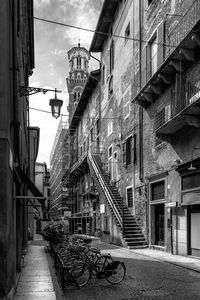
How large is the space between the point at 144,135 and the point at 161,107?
3.01m

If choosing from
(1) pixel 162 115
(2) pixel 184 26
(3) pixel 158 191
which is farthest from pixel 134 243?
(2) pixel 184 26

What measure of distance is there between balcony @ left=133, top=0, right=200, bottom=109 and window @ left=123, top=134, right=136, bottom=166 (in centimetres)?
312

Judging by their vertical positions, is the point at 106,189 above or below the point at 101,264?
above

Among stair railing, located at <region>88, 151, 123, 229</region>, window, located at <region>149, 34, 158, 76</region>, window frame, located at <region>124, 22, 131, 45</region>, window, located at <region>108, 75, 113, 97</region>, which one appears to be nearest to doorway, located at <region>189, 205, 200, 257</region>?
stair railing, located at <region>88, 151, 123, 229</region>

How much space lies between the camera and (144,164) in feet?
74.6

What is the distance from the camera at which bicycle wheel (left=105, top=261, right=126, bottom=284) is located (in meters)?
10.0

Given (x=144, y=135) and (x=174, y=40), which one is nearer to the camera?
(x=174, y=40)

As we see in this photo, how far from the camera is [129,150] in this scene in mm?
25953

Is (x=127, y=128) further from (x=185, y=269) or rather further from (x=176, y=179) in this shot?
(x=185, y=269)

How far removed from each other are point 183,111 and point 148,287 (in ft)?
23.1

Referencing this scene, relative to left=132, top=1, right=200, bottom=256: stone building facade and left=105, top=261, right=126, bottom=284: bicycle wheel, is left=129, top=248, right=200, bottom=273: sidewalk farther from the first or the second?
left=105, top=261, right=126, bottom=284: bicycle wheel

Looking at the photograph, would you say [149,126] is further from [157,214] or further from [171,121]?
[171,121]

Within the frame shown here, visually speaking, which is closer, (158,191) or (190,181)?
(190,181)

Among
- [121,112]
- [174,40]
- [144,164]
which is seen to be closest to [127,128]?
[121,112]
